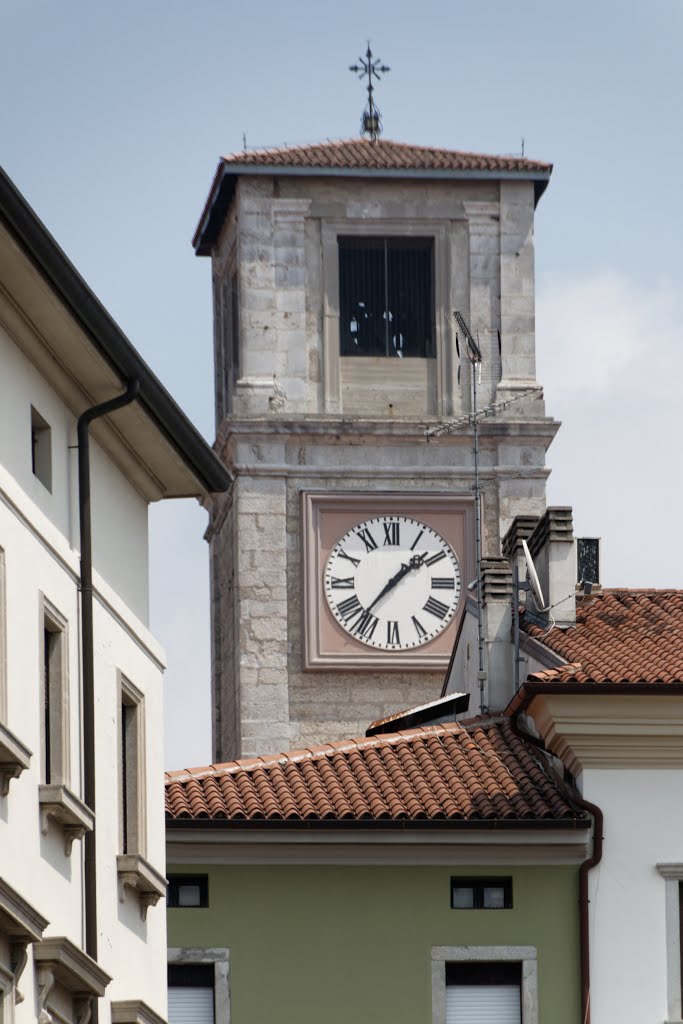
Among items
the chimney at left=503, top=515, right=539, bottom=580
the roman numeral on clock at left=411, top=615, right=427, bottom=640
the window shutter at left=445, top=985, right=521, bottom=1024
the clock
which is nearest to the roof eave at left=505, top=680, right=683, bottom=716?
the window shutter at left=445, top=985, right=521, bottom=1024

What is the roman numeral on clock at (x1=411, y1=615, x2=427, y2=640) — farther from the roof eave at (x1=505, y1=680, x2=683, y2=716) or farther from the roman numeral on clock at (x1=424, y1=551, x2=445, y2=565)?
the roof eave at (x1=505, y1=680, x2=683, y2=716)

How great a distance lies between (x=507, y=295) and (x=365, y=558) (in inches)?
233

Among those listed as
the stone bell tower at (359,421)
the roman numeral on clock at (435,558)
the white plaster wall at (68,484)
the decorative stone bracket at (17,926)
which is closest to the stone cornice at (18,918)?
the decorative stone bracket at (17,926)

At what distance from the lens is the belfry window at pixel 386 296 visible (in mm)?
68188

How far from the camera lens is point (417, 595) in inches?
2581

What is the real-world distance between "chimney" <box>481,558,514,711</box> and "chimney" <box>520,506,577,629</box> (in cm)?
32

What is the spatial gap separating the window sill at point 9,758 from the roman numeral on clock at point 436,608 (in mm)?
43566

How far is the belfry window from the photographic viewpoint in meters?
68.2

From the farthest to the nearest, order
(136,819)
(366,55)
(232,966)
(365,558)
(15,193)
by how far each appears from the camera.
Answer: (366,55), (365,558), (232,966), (136,819), (15,193)

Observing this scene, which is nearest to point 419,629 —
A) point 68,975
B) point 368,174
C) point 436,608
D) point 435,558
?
point 436,608

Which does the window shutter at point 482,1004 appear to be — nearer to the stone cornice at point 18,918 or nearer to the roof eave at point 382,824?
the roof eave at point 382,824

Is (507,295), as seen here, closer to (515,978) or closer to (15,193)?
(515,978)

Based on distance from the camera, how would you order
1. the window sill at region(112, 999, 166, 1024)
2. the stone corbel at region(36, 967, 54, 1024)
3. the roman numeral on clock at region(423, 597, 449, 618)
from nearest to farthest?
the stone corbel at region(36, 967, 54, 1024)
the window sill at region(112, 999, 166, 1024)
the roman numeral on clock at region(423, 597, 449, 618)

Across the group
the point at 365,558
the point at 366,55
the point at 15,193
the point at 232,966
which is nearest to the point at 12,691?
the point at 15,193
